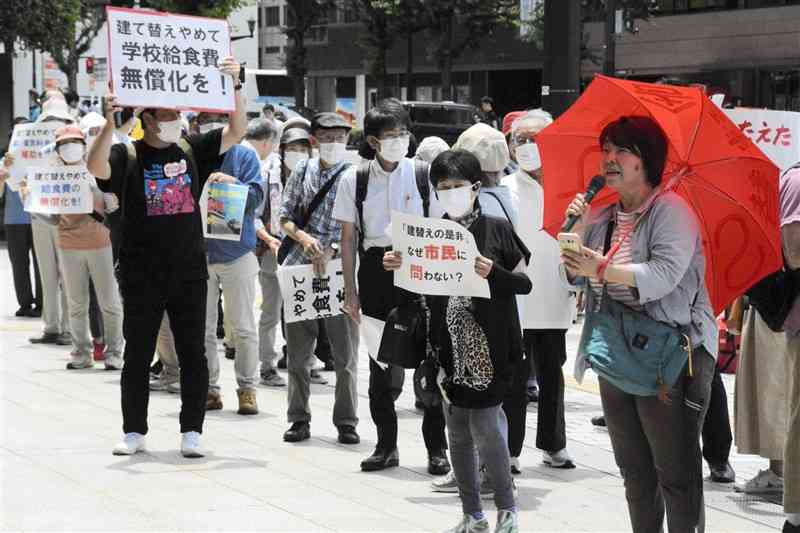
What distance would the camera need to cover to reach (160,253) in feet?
24.2

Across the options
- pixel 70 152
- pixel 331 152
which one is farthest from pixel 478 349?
pixel 70 152

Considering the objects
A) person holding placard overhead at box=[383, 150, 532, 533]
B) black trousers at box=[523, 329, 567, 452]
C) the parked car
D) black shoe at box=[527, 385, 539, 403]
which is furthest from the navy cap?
the parked car

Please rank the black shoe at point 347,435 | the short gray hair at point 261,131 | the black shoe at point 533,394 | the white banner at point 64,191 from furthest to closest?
1. the short gray hair at point 261,131
2. the white banner at point 64,191
3. the black shoe at point 533,394
4. the black shoe at point 347,435

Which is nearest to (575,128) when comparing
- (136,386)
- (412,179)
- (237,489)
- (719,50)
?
(412,179)

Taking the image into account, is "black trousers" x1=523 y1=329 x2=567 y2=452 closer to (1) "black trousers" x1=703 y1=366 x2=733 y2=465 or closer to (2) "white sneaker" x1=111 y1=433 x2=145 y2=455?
(1) "black trousers" x1=703 y1=366 x2=733 y2=465

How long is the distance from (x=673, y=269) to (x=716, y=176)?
0.42 metres

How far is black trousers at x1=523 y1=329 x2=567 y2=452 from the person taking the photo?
7449 mm

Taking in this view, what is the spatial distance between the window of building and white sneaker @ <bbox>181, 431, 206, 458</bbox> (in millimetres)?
89013

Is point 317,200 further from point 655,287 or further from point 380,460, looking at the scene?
point 655,287

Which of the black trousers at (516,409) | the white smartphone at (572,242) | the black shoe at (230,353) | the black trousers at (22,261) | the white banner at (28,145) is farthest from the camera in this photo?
the black trousers at (22,261)

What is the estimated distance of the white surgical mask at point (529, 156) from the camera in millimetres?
7516

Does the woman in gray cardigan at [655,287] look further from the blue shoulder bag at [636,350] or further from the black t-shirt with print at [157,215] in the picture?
the black t-shirt with print at [157,215]

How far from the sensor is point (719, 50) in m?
40.3

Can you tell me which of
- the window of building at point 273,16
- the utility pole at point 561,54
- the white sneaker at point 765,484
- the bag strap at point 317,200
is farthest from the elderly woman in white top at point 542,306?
the window of building at point 273,16
